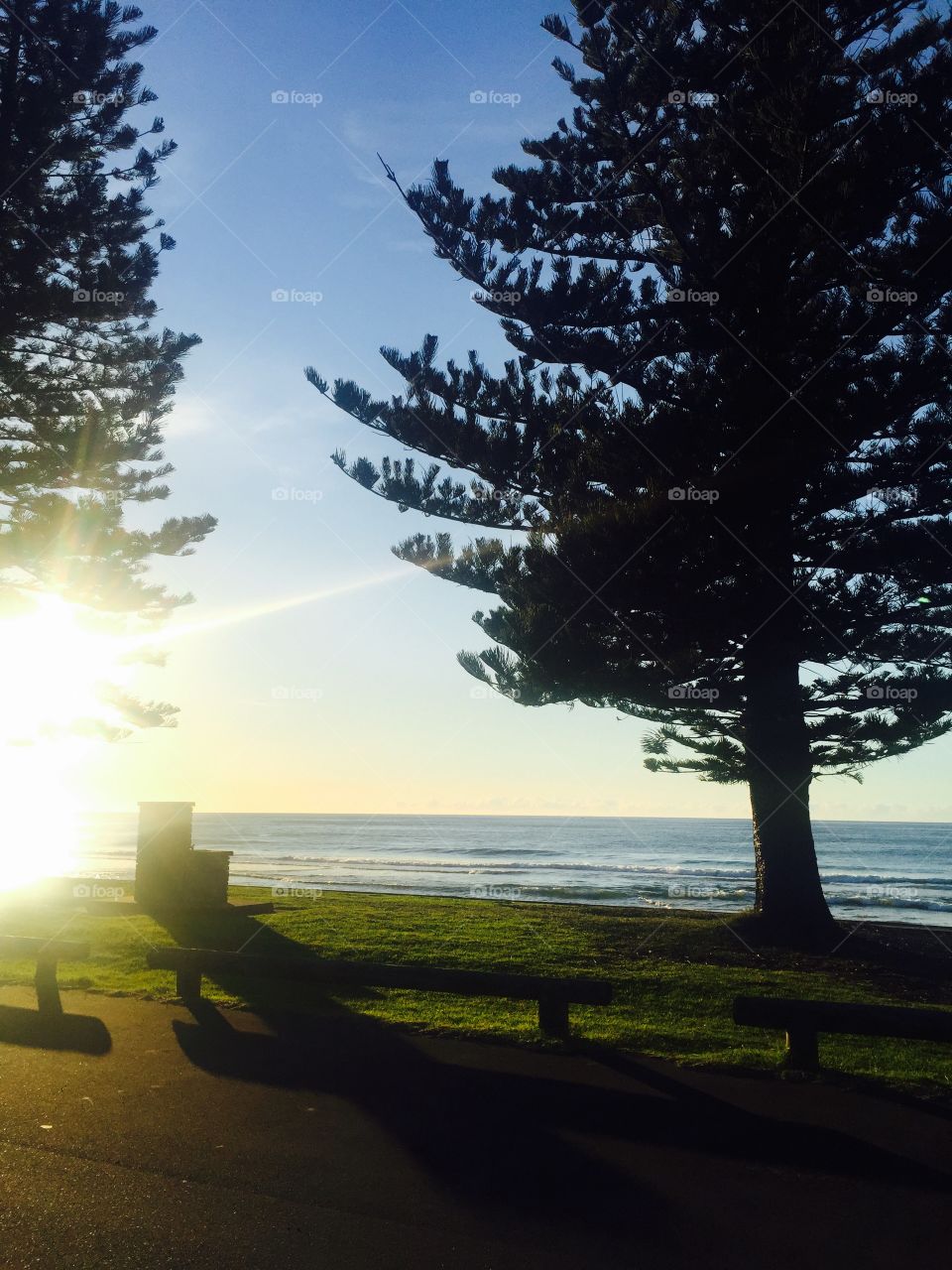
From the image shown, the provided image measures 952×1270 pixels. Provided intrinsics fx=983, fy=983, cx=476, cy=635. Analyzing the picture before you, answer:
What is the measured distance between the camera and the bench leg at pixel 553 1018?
5734mm

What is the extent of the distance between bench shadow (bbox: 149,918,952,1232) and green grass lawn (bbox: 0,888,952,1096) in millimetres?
637

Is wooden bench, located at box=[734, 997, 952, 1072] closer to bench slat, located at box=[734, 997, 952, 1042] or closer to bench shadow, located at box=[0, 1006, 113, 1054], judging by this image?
bench slat, located at box=[734, 997, 952, 1042]

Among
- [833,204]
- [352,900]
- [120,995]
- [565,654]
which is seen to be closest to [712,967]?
[565,654]

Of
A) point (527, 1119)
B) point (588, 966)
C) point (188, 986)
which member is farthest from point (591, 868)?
point (527, 1119)

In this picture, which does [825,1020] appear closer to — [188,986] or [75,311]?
[188,986]

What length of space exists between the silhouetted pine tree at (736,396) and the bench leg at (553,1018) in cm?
548

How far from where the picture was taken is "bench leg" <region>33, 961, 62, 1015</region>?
638cm

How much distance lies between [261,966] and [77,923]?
5.38 m

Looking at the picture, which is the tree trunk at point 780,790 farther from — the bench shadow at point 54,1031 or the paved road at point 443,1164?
the bench shadow at point 54,1031

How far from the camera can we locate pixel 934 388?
11.1m

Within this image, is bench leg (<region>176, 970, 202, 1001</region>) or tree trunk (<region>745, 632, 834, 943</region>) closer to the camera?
bench leg (<region>176, 970, 202, 1001</region>)

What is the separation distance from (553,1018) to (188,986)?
2630mm

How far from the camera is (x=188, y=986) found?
22.2 feet

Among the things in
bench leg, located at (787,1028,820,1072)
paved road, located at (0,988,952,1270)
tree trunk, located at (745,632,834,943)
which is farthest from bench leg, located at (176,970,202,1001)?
tree trunk, located at (745,632,834,943)
